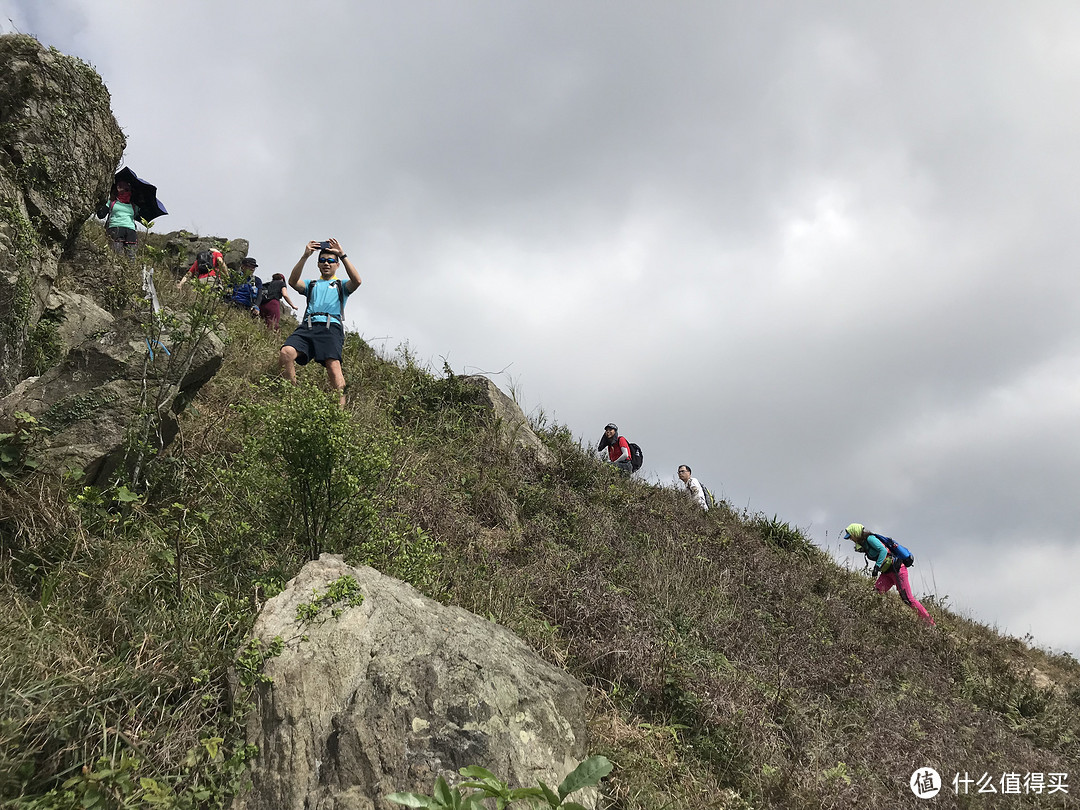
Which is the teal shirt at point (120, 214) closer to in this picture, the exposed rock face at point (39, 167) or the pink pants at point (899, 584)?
the exposed rock face at point (39, 167)

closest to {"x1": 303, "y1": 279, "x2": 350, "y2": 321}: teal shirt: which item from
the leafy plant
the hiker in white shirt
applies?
the leafy plant

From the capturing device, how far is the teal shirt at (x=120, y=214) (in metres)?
9.65

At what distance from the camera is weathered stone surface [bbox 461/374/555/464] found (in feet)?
27.4

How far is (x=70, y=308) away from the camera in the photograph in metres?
5.74

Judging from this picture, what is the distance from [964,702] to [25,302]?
32.0ft

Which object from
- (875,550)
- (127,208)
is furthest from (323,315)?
(875,550)

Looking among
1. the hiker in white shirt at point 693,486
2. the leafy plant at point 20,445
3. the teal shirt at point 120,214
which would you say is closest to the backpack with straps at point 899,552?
the hiker in white shirt at point 693,486

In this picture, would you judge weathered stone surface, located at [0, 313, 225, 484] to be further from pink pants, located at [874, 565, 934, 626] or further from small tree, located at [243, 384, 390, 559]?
pink pants, located at [874, 565, 934, 626]

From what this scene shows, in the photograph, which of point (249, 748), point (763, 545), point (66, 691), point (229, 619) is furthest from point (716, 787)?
point (763, 545)

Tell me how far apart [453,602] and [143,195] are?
Answer: 30.5 ft

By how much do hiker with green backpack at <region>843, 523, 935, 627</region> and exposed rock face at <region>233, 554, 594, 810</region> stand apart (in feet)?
28.0

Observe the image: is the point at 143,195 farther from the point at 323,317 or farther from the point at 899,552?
the point at 899,552

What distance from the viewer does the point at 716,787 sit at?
3.71m

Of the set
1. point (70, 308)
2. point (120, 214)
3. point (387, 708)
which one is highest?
point (120, 214)
